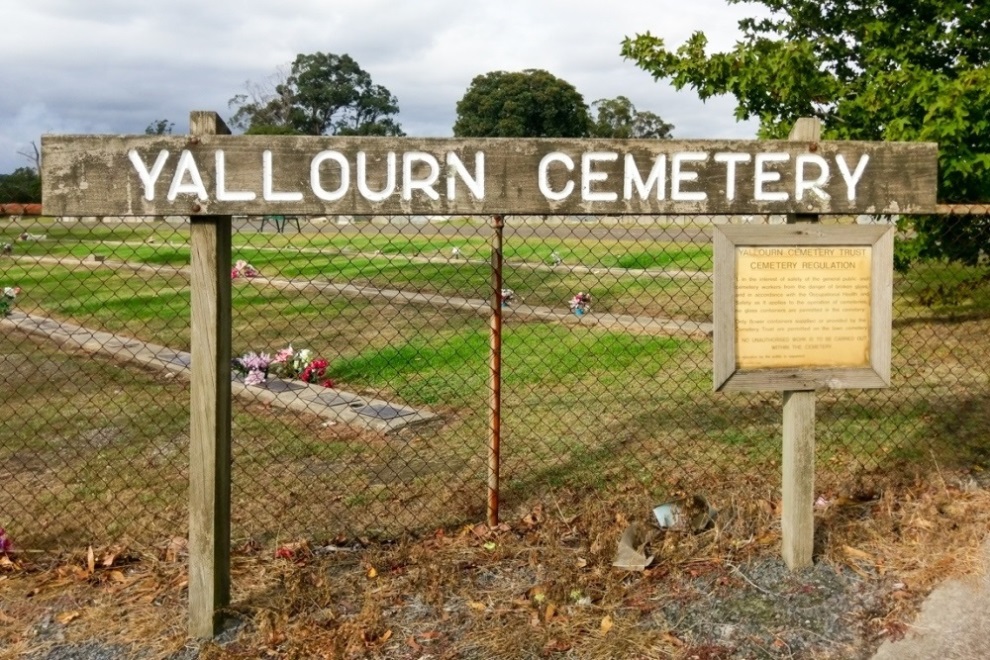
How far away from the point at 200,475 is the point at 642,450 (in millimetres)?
3097

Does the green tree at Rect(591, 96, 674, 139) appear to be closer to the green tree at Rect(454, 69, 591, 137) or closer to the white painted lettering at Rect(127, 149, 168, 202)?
the green tree at Rect(454, 69, 591, 137)

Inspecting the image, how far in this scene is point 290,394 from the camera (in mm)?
7449

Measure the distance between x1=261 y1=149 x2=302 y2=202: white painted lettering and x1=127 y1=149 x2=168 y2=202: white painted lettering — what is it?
0.34 metres

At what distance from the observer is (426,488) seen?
5.16m

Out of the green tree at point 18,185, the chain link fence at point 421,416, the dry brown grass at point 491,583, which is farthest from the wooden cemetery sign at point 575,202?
the green tree at point 18,185

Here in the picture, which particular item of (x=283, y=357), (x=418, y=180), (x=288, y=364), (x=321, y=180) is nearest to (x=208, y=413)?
(x=321, y=180)

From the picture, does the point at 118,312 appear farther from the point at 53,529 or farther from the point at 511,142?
the point at 511,142

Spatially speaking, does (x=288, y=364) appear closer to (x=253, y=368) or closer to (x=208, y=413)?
(x=253, y=368)

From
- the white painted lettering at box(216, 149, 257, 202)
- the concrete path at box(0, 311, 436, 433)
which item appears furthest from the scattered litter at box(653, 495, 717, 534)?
the concrete path at box(0, 311, 436, 433)

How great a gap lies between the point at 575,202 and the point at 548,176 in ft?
0.48

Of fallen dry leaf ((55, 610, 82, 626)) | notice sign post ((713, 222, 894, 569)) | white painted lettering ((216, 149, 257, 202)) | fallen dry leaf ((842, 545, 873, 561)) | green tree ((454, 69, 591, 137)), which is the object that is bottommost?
fallen dry leaf ((55, 610, 82, 626))

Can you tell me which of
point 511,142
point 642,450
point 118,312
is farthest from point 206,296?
point 118,312

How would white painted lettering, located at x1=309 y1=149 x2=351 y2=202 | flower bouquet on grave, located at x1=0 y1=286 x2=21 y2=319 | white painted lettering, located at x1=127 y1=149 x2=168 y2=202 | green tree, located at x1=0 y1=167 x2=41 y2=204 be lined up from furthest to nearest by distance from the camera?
green tree, located at x1=0 y1=167 x2=41 y2=204, flower bouquet on grave, located at x1=0 y1=286 x2=21 y2=319, white painted lettering, located at x1=309 y1=149 x2=351 y2=202, white painted lettering, located at x1=127 y1=149 x2=168 y2=202

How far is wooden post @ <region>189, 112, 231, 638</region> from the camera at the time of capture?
3.40 meters
